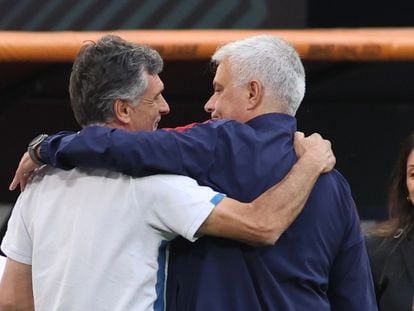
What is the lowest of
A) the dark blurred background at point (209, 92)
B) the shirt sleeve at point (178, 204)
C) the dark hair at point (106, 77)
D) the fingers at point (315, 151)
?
the dark blurred background at point (209, 92)

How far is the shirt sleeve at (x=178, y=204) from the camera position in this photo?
2199mm

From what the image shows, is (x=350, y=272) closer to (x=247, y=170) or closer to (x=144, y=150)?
(x=247, y=170)

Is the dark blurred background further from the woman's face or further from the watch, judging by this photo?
the watch

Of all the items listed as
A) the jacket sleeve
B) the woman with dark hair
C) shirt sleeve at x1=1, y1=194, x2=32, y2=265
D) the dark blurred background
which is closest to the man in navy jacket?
the jacket sleeve

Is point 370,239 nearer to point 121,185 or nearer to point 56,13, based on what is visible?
point 121,185

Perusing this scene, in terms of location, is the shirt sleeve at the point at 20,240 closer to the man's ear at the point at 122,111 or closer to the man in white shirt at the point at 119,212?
the man in white shirt at the point at 119,212

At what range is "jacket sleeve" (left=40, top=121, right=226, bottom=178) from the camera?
2217mm

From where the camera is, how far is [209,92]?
16.6 feet

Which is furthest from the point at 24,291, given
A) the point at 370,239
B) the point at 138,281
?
the point at 370,239

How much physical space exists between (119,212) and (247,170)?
0.89ft

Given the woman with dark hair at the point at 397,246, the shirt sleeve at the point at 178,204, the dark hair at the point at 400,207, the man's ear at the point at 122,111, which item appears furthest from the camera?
the dark hair at the point at 400,207

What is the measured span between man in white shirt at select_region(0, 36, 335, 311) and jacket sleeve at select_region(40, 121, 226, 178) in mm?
27

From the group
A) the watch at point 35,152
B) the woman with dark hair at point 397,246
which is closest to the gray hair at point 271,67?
the watch at point 35,152

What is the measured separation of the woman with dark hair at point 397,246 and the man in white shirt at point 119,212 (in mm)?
814
